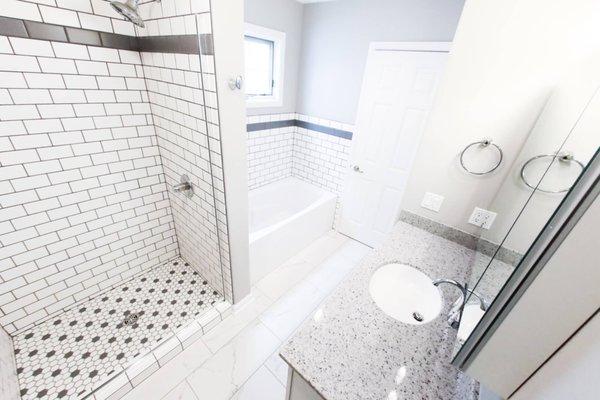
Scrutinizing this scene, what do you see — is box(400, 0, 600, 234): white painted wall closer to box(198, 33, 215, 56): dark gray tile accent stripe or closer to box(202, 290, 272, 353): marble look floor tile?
box(198, 33, 215, 56): dark gray tile accent stripe

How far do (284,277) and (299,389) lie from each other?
149cm

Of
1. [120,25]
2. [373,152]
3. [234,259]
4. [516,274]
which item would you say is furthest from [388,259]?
[120,25]

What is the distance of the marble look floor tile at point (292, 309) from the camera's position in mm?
1889

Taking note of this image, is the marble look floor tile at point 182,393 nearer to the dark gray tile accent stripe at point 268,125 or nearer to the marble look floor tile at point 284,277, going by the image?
the marble look floor tile at point 284,277

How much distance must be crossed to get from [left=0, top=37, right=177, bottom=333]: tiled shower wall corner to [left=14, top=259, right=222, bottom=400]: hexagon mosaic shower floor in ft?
0.45

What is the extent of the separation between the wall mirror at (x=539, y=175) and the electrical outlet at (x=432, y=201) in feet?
0.98

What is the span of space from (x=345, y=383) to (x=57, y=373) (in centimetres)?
174

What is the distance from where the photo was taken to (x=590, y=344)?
393mm

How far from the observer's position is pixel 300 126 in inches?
120

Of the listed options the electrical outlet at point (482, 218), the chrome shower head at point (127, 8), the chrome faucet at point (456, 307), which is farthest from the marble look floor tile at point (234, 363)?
the chrome shower head at point (127, 8)

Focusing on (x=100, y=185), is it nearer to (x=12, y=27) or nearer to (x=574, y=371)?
(x=12, y=27)

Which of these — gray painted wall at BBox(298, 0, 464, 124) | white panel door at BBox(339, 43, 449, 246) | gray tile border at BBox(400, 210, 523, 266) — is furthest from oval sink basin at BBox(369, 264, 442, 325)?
gray painted wall at BBox(298, 0, 464, 124)

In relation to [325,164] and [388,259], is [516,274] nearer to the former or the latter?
[388,259]

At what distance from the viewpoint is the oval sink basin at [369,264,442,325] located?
1149 millimetres
